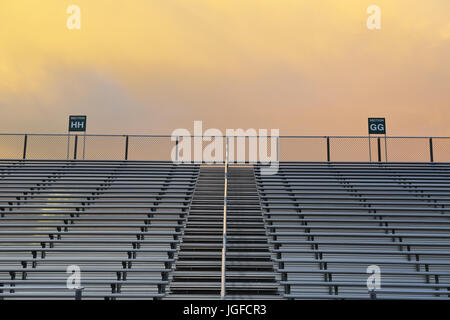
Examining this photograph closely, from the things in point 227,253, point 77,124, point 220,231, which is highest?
point 77,124

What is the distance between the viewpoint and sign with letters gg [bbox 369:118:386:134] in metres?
12.0

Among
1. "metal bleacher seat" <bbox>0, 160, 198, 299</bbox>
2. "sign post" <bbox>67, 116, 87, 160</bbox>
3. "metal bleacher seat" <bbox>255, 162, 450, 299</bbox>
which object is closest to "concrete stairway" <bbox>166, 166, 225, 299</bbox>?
"metal bleacher seat" <bbox>0, 160, 198, 299</bbox>

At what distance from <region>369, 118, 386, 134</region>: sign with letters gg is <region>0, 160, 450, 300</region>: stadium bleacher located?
3.69 feet

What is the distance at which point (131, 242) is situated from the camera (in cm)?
711

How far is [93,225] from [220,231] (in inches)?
90.1

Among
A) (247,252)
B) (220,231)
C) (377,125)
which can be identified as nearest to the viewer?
(247,252)

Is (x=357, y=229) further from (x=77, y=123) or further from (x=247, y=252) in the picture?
(x=77, y=123)

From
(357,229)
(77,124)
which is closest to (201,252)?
(357,229)

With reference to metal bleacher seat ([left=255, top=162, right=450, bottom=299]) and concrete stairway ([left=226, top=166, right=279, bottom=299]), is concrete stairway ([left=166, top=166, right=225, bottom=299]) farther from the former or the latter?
metal bleacher seat ([left=255, top=162, right=450, bottom=299])

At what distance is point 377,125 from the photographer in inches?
473

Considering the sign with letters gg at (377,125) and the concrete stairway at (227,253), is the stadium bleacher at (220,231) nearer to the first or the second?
the concrete stairway at (227,253)

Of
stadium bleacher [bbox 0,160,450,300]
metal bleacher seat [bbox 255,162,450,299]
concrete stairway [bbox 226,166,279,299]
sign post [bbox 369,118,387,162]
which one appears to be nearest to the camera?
concrete stairway [bbox 226,166,279,299]

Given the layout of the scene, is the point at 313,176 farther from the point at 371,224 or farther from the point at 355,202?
the point at 371,224
